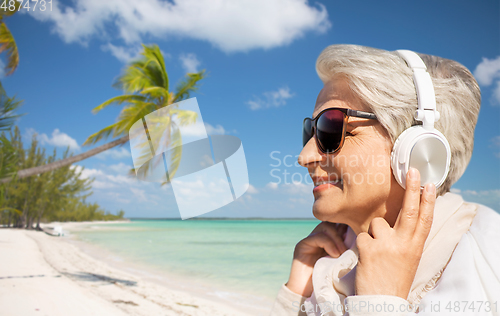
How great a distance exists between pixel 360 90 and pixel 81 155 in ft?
25.0

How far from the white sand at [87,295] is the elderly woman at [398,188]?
18.0 feet

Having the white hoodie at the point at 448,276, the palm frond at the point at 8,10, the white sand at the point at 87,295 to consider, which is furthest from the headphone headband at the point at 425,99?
the palm frond at the point at 8,10

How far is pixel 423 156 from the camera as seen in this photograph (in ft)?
2.82

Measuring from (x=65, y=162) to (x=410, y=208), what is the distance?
7650 millimetres

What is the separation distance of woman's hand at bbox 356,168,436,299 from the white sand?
5.69m

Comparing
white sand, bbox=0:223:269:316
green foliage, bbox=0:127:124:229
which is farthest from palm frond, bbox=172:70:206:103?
green foliage, bbox=0:127:124:229

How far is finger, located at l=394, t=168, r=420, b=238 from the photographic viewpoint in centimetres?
78

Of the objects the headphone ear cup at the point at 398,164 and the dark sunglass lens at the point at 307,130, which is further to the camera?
the dark sunglass lens at the point at 307,130

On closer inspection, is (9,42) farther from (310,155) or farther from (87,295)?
(310,155)

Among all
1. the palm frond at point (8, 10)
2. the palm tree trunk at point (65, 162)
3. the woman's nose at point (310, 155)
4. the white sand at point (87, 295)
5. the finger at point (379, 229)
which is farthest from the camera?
the palm tree trunk at point (65, 162)

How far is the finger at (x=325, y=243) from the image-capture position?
4.07 ft

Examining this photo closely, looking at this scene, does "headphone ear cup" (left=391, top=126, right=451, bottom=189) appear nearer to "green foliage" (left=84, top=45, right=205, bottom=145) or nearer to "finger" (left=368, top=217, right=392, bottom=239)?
"finger" (left=368, top=217, right=392, bottom=239)

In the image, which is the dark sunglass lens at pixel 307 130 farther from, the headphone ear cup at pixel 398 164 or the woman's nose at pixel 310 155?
the headphone ear cup at pixel 398 164

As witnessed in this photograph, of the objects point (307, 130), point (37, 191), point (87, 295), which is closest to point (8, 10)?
point (87, 295)
